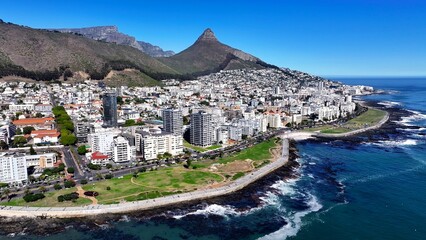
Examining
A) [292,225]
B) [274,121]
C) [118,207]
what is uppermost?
[274,121]

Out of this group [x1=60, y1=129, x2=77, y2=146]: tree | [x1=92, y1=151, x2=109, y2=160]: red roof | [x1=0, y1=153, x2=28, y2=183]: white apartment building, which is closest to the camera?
[x1=0, y1=153, x2=28, y2=183]: white apartment building

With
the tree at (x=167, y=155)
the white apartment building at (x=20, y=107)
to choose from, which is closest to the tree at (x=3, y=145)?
the tree at (x=167, y=155)

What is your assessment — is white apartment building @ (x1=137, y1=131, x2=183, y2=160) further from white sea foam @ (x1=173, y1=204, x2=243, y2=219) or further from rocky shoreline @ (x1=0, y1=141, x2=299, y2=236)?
white sea foam @ (x1=173, y1=204, x2=243, y2=219)

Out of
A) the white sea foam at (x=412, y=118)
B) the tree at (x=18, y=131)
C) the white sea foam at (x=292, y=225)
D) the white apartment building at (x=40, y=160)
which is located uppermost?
the tree at (x=18, y=131)

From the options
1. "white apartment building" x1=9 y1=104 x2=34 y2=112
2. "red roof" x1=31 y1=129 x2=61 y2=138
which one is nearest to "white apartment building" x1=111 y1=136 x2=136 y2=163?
"red roof" x1=31 y1=129 x2=61 y2=138

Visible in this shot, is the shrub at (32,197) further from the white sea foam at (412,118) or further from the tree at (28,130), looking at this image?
the white sea foam at (412,118)

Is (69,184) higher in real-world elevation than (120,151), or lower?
lower

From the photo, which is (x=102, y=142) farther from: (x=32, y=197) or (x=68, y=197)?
(x=32, y=197)

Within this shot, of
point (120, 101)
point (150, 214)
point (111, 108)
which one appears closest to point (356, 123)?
point (111, 108)
